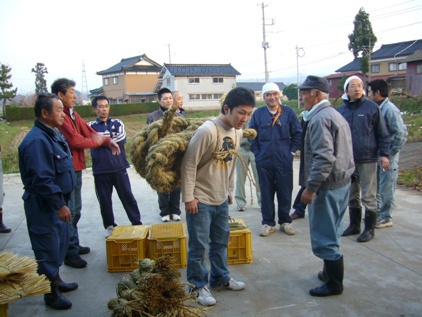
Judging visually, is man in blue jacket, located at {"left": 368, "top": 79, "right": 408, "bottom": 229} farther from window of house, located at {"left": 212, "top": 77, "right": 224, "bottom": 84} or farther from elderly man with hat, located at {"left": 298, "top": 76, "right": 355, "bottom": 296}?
window of house, located at {"left": 212, "top": 77, "right": 224, "bottom": 84}

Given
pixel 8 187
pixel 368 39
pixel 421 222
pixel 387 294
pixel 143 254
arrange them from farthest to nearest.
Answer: pixel 368 39 < pixel 8 187 < pixel 421 222 < pixel 143 254 < pixel 387 294

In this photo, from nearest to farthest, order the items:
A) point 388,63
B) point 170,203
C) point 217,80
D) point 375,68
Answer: point 170,203 < point 388,63 < point 375,68 < point 217,80

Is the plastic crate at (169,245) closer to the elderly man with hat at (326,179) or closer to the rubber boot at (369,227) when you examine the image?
the elderly man with hat at (326,179)

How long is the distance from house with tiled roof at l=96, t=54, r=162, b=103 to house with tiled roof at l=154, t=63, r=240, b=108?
5.97 m

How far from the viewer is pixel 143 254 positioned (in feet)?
13.1

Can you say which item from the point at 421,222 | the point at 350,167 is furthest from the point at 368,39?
the point at 350,167

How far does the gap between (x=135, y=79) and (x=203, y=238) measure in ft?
157

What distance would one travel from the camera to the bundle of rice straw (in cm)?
267

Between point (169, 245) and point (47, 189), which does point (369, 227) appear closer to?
point (169, 245)

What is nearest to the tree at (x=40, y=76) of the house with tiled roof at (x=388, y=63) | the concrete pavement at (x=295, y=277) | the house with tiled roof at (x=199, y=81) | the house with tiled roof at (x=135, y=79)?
the house with tiled roof at (x=135, y=79)

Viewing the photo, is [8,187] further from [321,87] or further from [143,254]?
[321,87]

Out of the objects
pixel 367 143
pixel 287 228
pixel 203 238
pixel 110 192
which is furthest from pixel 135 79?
pixel 203 238

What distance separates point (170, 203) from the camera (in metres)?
5.84

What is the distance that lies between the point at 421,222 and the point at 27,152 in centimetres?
487
